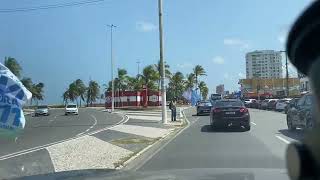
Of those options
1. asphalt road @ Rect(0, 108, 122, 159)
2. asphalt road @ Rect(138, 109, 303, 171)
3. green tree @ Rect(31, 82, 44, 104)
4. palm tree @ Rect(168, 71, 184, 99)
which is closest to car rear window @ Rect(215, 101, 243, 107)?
asphalt road @ Rect(138, 109, 303, 171)

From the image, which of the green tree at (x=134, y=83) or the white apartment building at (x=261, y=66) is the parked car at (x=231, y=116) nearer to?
the green tree at (x=134, y=83)

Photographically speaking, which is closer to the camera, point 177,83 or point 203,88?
point 177,83

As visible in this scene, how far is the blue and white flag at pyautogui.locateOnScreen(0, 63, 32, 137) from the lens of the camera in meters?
9.89

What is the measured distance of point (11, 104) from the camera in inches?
394

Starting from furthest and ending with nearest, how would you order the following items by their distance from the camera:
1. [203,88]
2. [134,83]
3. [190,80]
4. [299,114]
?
1. [203,88]
2. [190,80]
3. [134,83]
4. [299,114]

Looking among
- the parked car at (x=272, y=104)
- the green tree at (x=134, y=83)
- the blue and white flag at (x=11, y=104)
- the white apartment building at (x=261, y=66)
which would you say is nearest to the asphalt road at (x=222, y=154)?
the blue and white flag at (x=11, y=104)

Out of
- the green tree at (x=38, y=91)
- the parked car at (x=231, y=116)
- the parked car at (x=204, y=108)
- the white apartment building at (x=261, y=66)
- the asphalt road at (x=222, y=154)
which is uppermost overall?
the white apartment building at (x=261, y=66)

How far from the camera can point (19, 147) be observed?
21.0 m

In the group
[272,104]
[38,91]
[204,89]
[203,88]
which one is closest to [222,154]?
[272,104]

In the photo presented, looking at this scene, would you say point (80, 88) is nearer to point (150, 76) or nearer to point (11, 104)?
point (150, 76)

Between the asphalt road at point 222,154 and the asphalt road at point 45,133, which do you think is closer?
the asphalt road at point 222,154

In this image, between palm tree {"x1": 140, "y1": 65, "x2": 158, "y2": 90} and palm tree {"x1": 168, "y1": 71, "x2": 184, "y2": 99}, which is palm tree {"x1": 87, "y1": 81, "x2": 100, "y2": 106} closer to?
palm tree {"x1": 168, "y1": 71, "x2": 184, "y2": 99}

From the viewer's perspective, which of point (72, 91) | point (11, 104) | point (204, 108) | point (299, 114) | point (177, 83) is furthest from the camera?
point (72, 91)

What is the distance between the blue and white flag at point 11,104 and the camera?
9891 millimetres
